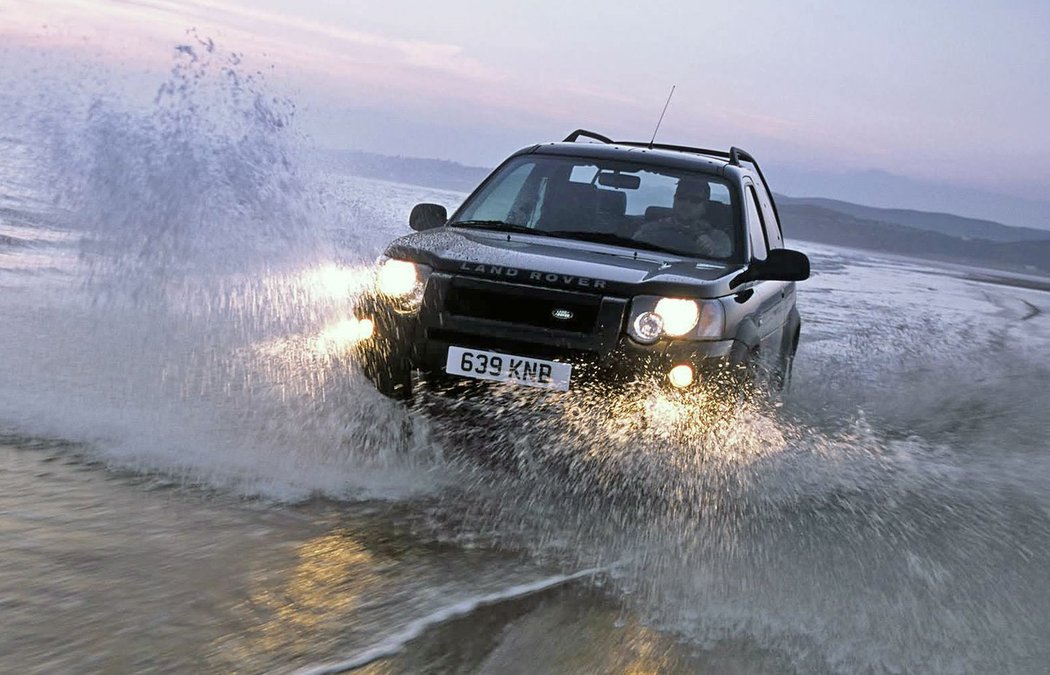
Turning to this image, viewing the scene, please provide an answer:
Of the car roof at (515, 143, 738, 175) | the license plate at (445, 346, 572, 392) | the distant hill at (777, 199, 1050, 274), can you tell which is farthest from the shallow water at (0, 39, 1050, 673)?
the distant hill at (777, 199, 1050, 274)

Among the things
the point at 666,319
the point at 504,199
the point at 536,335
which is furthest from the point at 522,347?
the point at 504,199

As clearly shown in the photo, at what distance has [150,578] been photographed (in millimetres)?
3379

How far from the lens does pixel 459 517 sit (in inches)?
175

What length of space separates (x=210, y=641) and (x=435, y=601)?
2.37ft

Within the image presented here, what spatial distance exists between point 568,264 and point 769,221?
7.87 ft

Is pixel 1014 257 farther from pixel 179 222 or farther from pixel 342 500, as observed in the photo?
pixel 342 500

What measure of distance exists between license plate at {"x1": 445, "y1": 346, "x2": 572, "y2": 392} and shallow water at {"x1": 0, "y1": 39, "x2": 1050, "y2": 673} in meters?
0.11

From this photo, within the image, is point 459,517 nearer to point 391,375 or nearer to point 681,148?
point 391,375

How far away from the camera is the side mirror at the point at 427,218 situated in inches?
245

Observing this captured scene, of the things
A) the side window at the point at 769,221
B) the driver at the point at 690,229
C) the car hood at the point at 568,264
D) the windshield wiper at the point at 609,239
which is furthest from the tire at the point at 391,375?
the side window at the point at 769,221

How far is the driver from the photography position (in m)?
5.84

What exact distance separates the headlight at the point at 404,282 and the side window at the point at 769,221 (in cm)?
242

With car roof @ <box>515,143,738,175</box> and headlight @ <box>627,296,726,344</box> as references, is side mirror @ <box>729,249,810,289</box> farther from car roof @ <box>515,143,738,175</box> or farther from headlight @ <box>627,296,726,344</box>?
car roof @ <box>515,143,738,175</box>

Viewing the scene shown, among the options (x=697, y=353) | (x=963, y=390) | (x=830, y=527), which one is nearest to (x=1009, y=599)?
(x=830, y=527)
